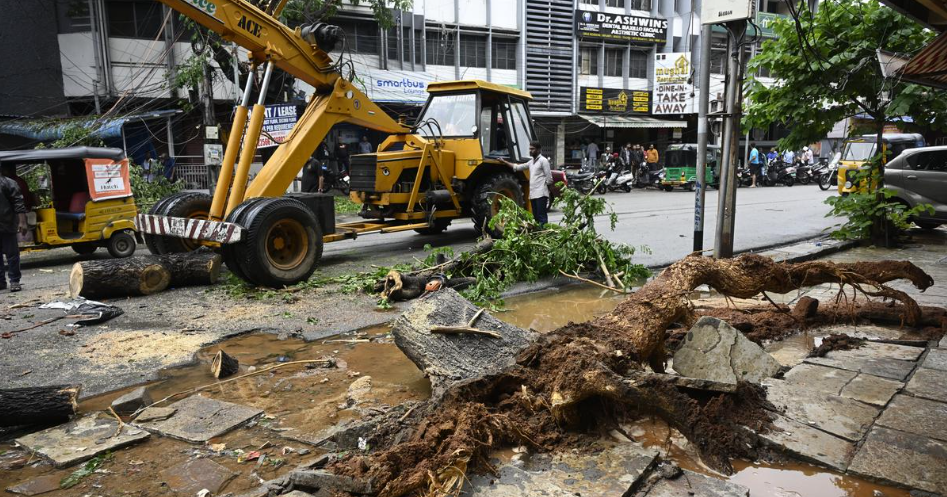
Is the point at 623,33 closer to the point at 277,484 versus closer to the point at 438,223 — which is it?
the point at 438,223

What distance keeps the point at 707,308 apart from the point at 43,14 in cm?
2026

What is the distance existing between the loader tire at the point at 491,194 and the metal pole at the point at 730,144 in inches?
139

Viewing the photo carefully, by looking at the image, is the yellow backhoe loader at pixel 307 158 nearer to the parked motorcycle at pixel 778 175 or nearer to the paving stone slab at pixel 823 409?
the paving stone slab at pixel 823 409

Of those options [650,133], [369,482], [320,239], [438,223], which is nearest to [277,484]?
[369,482]

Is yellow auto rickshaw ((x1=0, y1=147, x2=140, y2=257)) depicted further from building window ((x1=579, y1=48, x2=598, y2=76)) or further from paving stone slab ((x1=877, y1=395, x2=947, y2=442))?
building window ((x1=579, y1=48, x2=598, y2=76))

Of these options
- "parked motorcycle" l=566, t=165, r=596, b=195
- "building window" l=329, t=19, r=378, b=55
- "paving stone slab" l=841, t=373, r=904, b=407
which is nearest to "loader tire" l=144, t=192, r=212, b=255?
"paving stone slab" l=841, t=373, r=904, b=407

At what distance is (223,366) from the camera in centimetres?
457

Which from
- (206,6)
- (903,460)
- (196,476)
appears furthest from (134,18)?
(903,460)

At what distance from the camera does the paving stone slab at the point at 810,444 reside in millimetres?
3301

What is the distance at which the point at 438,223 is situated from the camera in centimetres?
1152

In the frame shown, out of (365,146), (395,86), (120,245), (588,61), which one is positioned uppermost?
(588,61)

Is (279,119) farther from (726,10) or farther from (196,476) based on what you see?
(196,476)

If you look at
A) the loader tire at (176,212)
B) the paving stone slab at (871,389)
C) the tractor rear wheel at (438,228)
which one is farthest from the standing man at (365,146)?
the paving stone slab at (871,389)

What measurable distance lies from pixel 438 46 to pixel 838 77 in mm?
17293
